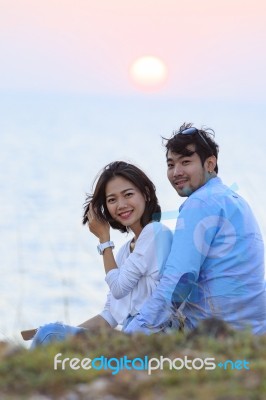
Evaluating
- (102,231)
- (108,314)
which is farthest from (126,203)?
(108,314)

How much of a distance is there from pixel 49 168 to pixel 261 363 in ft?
82.2

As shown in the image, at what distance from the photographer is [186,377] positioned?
3.47 meters

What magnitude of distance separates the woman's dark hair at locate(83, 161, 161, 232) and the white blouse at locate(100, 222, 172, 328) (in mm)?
264

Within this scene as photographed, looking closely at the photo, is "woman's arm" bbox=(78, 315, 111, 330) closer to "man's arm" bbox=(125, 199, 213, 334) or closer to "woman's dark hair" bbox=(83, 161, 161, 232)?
"woman's dark hair" bbox=(83, 161, 161, 232)

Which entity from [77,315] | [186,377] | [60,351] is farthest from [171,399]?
[77,315]

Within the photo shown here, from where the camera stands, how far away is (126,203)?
19.5 feet

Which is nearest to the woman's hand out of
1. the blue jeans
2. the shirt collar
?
the shirt collar

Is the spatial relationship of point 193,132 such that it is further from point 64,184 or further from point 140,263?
point 64,184

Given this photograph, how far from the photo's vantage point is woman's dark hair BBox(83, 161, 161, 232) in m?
6.02

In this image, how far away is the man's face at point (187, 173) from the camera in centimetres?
586

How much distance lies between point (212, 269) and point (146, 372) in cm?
185

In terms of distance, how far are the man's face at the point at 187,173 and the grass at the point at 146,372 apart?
6.16 feet

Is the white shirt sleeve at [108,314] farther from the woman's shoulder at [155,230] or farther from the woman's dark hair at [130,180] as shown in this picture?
the woman's shoulder at [155,230]

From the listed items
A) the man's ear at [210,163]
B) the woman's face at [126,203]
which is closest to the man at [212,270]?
the man's ear at [210,163]
